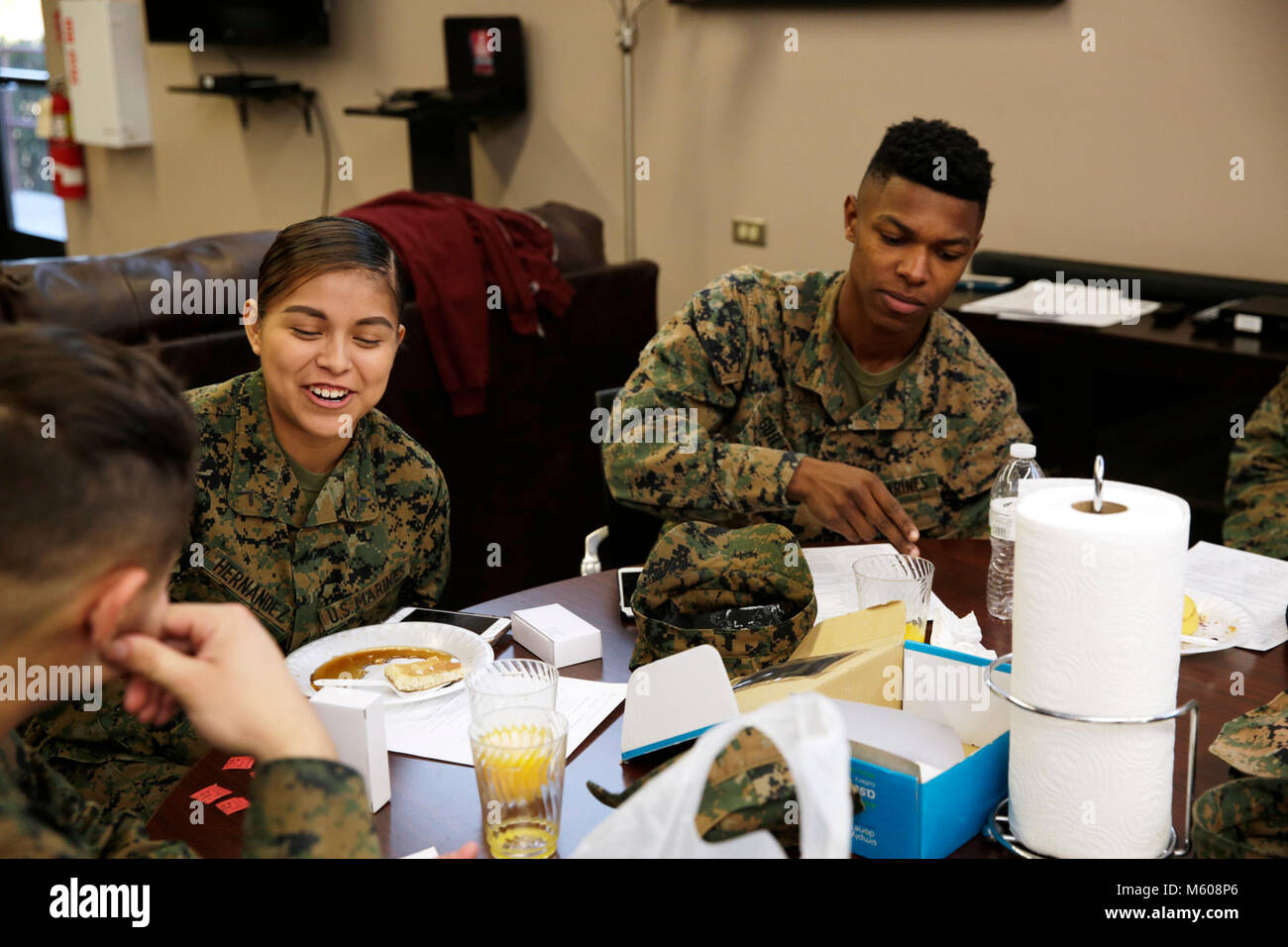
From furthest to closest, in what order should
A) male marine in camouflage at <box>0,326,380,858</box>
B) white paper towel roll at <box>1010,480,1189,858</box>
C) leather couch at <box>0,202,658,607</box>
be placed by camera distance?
leather couch at <box>0,202,658,607</box> → white paper towel roll at <box>1010,480,1189,858</box> → male marine in camouflage at <box>0,326,380,858</box>

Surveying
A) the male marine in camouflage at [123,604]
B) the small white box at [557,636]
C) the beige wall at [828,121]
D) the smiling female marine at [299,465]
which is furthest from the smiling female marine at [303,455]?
the beige wall at [828,121]

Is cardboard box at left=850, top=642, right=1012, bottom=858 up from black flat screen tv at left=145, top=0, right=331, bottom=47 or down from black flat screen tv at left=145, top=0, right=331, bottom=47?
down

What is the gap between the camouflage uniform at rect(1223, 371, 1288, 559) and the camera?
201 cm

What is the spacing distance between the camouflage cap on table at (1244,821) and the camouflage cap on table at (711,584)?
44 cm

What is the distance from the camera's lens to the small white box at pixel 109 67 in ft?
21.0

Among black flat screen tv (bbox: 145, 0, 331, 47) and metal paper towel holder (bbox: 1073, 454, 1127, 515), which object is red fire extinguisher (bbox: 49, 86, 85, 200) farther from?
metal paper towel holder (bbox: 1073, 454, 1127, 515)

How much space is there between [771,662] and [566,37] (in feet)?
12.8

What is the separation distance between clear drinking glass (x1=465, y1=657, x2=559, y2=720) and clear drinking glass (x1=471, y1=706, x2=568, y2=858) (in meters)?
0.02

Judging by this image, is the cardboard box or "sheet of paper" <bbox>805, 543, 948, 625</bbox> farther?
"sheet of paper" <bbox>805, 543, 948, 625</bbox>

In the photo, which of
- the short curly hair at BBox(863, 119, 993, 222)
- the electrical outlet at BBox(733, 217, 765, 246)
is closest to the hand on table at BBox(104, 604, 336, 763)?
the short curly hair at BBox(863, 119, 993, 222)

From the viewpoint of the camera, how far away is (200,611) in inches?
35.0

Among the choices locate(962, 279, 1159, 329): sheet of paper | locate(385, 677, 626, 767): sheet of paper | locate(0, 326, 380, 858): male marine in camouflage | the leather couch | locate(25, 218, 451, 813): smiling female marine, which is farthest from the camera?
locate(962, 279, 1159, 329): sheet of paper
